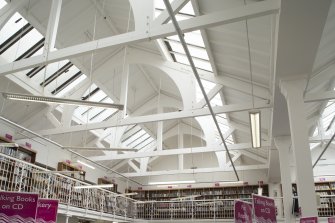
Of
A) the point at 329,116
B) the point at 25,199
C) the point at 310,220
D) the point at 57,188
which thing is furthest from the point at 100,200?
the point at 329,116

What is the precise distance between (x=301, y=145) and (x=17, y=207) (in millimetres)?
5573

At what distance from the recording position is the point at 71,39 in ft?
38.5

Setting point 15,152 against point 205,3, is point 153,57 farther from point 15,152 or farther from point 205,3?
point 15,152

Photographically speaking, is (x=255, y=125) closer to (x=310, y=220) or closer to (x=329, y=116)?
(x=310, y=220)

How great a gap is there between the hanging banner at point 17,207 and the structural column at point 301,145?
16.7ft

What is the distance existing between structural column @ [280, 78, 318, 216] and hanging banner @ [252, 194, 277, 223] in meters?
0.83

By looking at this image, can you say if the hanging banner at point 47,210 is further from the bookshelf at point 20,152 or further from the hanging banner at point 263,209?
the bookshelf at point 20,152

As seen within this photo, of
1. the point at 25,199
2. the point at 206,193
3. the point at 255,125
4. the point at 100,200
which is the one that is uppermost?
the point at 255,125

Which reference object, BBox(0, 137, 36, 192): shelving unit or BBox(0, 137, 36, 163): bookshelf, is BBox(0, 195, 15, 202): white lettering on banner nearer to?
BBox(0, 137, 36, 192): shelving unit

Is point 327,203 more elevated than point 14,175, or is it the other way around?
point 14,175

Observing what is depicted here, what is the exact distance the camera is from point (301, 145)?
283 inches

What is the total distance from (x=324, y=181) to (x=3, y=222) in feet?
50.0

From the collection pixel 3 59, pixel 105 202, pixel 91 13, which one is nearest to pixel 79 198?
pixel 105 202

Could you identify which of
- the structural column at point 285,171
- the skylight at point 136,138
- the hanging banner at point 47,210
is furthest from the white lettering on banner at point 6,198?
the skylight at point 136,138
